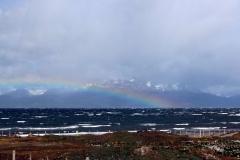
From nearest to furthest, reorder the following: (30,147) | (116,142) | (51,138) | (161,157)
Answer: (161,157) → (30,147) → (116,142) → (51,138)

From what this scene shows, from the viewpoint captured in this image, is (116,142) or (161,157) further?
(116,142)

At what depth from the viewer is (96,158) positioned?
40188 mm

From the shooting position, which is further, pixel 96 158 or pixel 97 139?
pixel 97 139

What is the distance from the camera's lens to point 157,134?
6412 cm

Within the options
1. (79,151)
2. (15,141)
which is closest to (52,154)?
(79,151)

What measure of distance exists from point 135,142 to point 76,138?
11102mm

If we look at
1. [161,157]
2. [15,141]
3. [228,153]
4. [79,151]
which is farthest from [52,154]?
[228,153]

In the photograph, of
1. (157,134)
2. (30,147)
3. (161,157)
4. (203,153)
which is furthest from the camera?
(157,134)

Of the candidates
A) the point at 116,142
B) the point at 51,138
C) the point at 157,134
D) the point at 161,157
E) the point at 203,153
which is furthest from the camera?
the point at 157,134

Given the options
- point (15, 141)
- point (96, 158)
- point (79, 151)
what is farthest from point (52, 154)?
point (15, 141)

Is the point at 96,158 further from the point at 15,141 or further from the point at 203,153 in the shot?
the point at 15,141

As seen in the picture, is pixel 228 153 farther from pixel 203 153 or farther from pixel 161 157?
pixel 161 157

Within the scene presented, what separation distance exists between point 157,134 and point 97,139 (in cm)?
1098

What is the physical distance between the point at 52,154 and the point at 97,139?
57.7 ft
